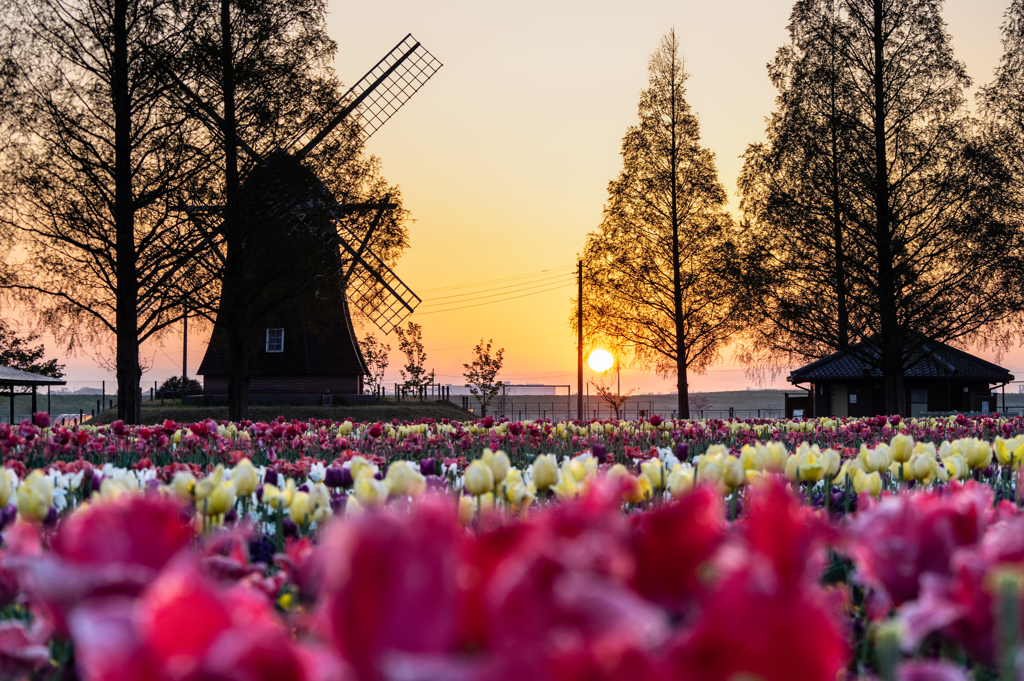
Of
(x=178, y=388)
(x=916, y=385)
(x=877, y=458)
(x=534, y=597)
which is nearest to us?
(x=534, y=597)

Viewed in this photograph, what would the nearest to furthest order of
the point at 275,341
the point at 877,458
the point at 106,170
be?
the point at 877,458, the point at 106,170, the point at 275,341

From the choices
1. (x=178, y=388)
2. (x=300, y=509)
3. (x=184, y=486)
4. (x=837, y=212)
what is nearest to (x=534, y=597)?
(x=300, y=509)

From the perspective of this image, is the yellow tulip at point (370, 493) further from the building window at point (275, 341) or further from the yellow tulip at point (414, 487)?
the building window at point (275, 341)

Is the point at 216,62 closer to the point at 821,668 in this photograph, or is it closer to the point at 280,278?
the point at 280,278

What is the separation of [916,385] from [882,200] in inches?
596

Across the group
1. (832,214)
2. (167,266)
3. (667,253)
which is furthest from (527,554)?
(667,253)

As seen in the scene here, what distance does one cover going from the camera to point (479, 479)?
1.97 metres

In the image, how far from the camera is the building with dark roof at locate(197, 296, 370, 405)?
31.9 m

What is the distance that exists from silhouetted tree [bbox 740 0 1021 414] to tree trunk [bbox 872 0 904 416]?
0.11 ft

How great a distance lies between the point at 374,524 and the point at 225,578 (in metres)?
0.75

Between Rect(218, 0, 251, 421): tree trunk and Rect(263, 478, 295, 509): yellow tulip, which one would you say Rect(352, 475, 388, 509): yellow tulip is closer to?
Rect(263, 478, 295, 509): yellow tulip

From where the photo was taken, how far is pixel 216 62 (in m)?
15.2

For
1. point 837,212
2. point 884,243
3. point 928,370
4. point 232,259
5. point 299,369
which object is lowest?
point 928,370

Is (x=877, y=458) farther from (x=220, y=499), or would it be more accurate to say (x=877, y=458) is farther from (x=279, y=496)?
(x=220, y=499)
